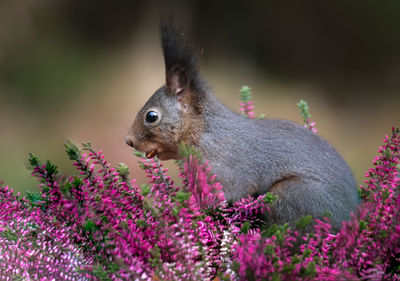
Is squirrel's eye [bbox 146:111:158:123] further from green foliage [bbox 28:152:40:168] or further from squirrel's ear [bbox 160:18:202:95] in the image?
green foliage [bbox 28:152:40:168]

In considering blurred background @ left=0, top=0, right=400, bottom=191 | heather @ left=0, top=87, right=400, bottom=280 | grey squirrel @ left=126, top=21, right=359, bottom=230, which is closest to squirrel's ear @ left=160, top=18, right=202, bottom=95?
grey squirrel @ left=126, top=21, right=359, bottom=230

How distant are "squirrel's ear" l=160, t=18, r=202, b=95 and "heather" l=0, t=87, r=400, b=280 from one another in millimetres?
288

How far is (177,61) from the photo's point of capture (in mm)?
925

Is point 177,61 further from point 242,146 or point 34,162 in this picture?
point 34,162

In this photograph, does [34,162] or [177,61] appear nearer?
[34,162]

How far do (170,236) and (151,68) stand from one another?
115 inches

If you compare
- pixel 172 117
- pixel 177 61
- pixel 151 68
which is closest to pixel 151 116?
pixel 172 117

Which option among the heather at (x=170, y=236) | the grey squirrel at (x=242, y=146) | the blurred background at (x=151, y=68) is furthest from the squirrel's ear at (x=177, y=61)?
the blurred background at (x=151, y=68)

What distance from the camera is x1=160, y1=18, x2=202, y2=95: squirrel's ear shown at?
0.87 m

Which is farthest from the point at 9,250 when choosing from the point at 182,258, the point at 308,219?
the point at 308,219

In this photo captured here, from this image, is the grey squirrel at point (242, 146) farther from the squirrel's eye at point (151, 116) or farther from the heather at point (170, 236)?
the heather at point (170, 236)

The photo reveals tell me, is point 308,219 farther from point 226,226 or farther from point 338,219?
point 338,219

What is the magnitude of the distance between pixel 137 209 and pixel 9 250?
6.9 inches

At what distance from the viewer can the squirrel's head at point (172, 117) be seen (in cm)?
100
